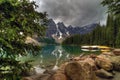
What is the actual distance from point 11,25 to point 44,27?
6.09 ft

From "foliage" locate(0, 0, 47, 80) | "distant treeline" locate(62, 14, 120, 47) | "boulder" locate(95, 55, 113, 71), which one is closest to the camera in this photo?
"foliage" locate(0, 0, 47, 80)

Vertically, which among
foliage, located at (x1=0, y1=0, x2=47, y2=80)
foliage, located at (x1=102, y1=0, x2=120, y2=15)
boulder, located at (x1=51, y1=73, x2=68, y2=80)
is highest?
foliage, located at (x1=102, y1=0, x2=120, y2=15)

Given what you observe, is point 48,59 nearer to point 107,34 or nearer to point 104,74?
point 104,74

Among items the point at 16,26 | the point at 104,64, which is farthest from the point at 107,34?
the point at 16,26

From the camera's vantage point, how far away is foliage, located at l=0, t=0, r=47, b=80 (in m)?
9.36

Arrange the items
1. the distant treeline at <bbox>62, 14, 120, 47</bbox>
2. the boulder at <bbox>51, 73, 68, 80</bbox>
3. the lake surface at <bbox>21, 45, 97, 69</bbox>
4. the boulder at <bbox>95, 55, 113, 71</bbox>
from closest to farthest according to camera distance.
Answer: the boulder at <bbox>51, 73, 68, 80</bbox>, the boulder at <bbox>95, 55, 113, 71</bbox>, the lake surface at <bbox>21, 45, 97, 69</bbox>, the distant treeline at <bbox>62, 14, 120, 47</bbox>

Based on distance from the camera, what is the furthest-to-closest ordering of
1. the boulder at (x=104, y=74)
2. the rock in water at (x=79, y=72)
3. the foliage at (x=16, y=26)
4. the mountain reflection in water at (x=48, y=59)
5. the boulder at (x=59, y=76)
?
1. the mountain reflection in water at (x=48, y=59)
2. the boulder at (x=104, y=74)
3. the boulder at (x=59, y=76)
4. the rock in water at (x=79, y=72)
5. the foliage at (x=16, y=26)

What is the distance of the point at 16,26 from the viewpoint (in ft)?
32.6

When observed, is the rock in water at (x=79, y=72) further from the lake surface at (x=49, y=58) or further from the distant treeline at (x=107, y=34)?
the distant treeline at (x=107, y=34)

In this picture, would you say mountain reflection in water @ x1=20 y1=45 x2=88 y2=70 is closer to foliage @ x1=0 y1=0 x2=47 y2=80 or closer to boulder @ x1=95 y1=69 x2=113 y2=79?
boulder @ x1=95 y1=69 x2=113 y2=79

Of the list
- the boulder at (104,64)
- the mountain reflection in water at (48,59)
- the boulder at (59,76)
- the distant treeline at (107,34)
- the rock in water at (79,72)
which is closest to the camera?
the rock in water at (79,72)

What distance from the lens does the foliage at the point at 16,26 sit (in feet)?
30.7

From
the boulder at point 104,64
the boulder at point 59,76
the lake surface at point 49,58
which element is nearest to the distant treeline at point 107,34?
the lake surface at point 49,58

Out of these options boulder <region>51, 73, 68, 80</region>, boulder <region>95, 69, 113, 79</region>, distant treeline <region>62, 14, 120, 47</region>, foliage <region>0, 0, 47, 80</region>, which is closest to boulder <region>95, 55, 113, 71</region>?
boulder <region>95, 69, 113, 79</region>
